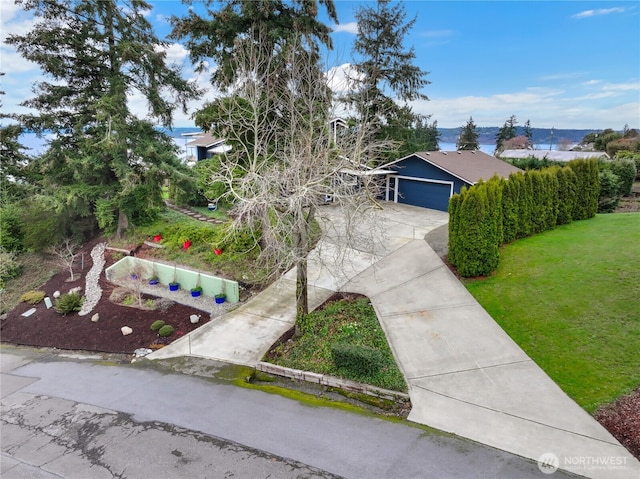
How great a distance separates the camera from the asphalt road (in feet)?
16.4

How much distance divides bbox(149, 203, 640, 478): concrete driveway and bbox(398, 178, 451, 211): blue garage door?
270 inches

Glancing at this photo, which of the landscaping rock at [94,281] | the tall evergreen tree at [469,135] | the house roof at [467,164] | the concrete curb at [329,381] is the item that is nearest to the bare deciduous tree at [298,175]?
the concrete curb at [329,381]

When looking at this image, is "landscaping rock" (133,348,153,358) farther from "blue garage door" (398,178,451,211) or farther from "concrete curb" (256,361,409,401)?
"blue garage door" (398,178,451,211)

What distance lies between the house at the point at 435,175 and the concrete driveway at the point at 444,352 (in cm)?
682

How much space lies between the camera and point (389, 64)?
21.5m

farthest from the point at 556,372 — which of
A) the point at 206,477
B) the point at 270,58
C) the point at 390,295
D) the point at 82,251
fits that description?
the point at 82,251

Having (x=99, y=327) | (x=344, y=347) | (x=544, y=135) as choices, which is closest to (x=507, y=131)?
(x=544, y=135)

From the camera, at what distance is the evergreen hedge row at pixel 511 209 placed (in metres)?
10.4

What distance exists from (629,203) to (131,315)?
2537cm

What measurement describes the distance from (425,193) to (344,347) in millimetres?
14597

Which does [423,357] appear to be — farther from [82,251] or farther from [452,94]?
[452,94]

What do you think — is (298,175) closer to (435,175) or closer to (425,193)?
(435,175)

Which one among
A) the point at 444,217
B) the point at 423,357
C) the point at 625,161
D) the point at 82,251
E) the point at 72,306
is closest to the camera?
the point at 423,357

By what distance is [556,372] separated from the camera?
6590 mm
